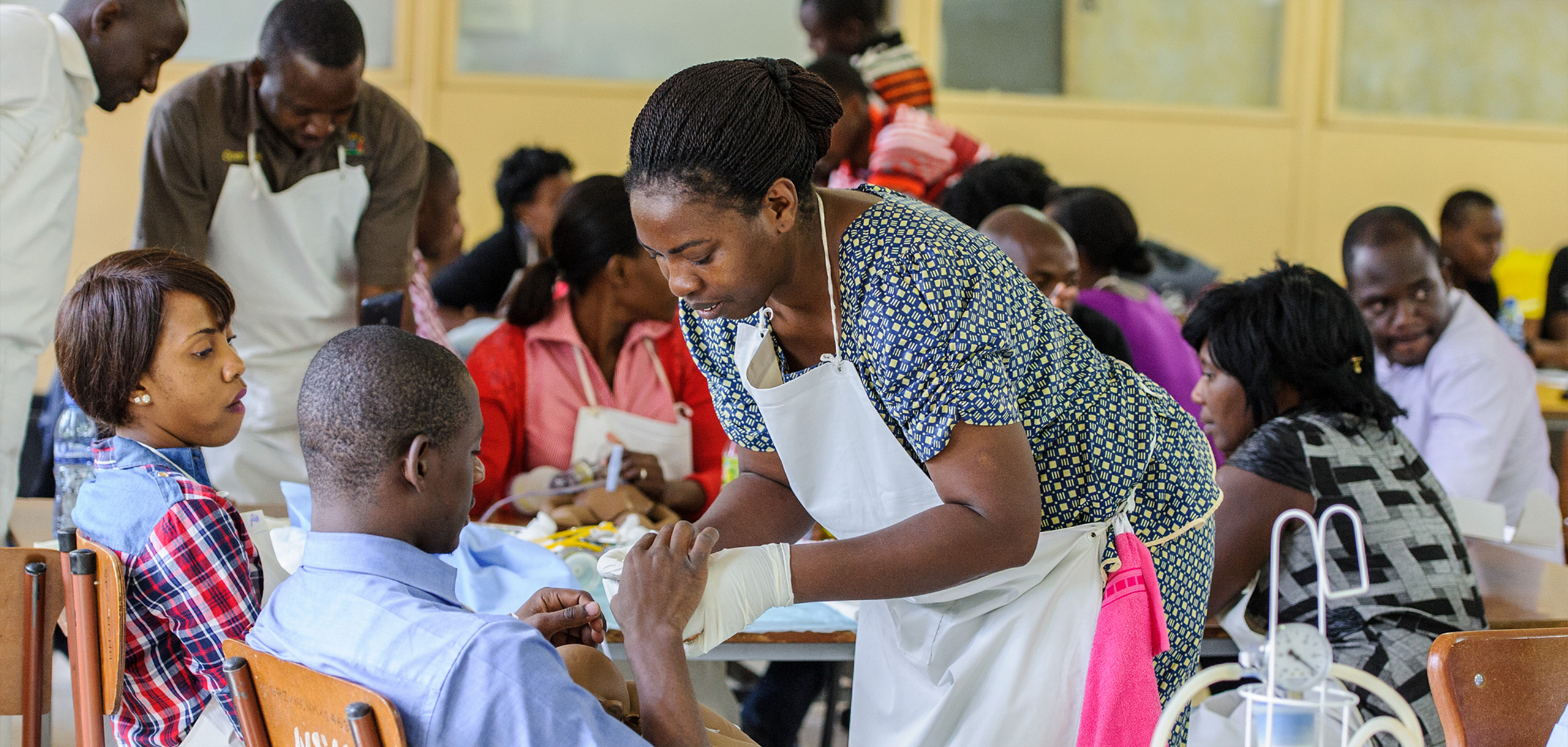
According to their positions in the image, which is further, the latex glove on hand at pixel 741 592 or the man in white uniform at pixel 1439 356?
the man in white uniform at pixel 1439 356

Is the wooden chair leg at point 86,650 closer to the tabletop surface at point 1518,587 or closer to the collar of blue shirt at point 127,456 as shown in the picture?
the collar of blue shirt at point 127,456

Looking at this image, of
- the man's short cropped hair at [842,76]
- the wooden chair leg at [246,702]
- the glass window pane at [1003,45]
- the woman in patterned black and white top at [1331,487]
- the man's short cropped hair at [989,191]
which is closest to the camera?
the wooden chair leg at [246,702]

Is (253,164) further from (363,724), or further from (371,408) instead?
(363,724)

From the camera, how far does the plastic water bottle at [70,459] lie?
6.48ft

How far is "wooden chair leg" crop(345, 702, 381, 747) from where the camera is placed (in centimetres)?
104

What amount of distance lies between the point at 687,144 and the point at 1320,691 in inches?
28.3

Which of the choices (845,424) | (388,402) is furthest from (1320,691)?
(388,402)

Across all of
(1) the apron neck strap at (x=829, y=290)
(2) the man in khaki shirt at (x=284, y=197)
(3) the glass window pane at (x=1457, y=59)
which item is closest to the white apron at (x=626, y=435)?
(2) the man in khaki shirt at (x=284, y=197)

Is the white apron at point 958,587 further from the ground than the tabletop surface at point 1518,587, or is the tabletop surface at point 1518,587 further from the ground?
the white apron at point 958,587

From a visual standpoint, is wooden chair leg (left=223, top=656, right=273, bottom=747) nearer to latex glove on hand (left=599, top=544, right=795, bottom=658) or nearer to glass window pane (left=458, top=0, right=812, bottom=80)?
latex glove on hand (left=599, top=544, right=795, bottom=658)

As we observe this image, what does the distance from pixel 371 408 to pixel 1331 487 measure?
1424mm

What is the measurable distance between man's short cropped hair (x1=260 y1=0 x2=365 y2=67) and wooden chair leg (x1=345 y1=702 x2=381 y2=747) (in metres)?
1.75

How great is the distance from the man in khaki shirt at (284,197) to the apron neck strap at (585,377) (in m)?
0.45

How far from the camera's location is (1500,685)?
142cm
